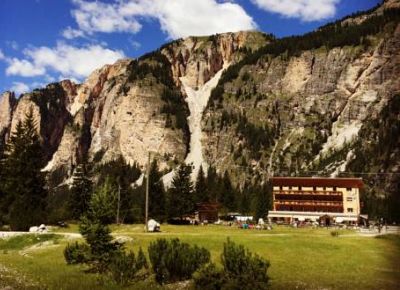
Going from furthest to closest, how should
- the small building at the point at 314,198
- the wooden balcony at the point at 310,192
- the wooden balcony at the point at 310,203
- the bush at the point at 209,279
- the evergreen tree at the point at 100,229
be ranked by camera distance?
1. the wooden balcony at the point at 310,192
2. the wooden balcony at the point at 310,203
3. the small building at the point at 314,198
4. the evergreen tree at the point at 100,229
5. the bush at the point at 209,279

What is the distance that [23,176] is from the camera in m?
77.2

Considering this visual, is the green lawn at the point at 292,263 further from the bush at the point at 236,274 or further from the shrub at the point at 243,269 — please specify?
the bush at the point at 236,274

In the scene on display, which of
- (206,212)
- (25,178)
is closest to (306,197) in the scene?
(206,212)

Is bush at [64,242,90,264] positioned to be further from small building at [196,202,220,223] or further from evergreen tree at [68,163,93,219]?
small building at [196,202,220,223]

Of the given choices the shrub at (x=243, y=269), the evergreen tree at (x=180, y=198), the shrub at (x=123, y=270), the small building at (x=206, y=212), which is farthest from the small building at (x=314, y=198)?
the shrub at (x=243, y=269)

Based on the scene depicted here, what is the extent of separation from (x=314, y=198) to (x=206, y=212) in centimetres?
3818

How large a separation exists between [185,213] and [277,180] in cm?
5078

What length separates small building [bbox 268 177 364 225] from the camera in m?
134

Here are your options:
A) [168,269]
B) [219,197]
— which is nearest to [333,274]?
[168,269]

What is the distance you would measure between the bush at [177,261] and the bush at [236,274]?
7.13 ft

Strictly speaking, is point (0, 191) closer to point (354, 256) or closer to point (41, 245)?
point (41, 245)

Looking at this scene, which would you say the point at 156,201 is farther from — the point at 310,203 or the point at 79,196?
the point at 310,203

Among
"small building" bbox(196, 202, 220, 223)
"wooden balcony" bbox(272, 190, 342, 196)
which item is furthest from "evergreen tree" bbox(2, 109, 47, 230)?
"wooden balcony" bbox(272, 190, 342, 196)

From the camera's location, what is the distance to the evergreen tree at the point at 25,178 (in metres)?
71.4
